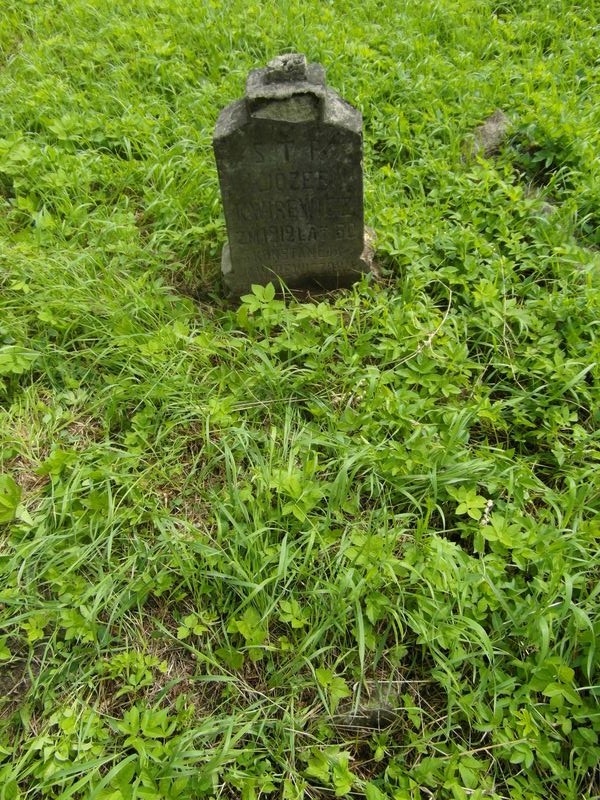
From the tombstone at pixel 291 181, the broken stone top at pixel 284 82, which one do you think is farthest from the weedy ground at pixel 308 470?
the broken stone top at pixel 284 82

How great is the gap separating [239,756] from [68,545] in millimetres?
954

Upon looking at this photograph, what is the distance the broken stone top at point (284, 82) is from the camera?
2.43 metres

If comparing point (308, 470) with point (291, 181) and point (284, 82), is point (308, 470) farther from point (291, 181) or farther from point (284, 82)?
point (284, 82)

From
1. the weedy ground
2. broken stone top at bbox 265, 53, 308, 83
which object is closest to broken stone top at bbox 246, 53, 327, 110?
broken stone top at bbox 265, 53, 308, 83

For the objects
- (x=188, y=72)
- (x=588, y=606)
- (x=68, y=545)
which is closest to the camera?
(x=588, y=606)

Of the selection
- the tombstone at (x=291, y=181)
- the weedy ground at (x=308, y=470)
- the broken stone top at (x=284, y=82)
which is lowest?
the weedy ground at (x=308, y=470)

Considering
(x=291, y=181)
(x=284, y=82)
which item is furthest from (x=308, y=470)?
(x=284, y=82)

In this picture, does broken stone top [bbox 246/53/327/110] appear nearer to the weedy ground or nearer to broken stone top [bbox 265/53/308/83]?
broken stone top [bbox 265/53/308/83]

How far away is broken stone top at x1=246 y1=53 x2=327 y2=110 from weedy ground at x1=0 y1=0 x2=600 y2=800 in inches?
31.6

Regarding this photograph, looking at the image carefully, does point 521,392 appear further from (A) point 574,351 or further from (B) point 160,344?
(B) point 160,344

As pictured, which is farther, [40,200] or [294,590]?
[40,200]

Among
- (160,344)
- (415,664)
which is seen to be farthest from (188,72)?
(415,664)

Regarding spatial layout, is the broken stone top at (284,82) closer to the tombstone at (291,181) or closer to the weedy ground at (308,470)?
the tombstone at (291,181)

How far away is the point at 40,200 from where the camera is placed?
356 centimetres
